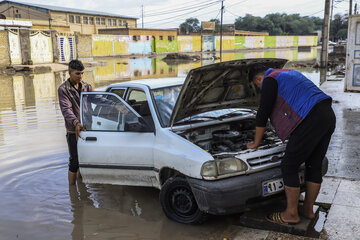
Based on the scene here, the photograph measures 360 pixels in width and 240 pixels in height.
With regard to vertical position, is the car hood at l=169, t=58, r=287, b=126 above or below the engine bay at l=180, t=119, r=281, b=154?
above

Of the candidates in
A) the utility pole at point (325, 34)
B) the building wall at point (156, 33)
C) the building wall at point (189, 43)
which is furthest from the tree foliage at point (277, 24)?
the utility pole at point (325, 34)

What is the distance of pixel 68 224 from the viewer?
420 cm

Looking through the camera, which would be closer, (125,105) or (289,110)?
(289,110)

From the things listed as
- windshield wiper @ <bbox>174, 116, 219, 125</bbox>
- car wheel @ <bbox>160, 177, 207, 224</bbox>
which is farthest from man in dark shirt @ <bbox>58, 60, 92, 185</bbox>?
car wheel @ <bbox>160, 177, 207, 224</bbox>

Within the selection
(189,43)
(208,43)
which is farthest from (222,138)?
(208,43)

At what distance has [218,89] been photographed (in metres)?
4.27

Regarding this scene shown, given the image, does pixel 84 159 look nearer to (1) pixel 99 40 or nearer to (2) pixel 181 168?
(2) pixel 181 168

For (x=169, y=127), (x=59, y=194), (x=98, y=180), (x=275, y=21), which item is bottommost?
(x=59, y=194)

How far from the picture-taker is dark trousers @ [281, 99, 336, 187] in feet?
10.7

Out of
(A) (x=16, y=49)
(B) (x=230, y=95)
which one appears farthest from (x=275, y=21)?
(B) (x=230, y=95)

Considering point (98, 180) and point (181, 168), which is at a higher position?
point (181, 168)

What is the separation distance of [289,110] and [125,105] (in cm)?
199

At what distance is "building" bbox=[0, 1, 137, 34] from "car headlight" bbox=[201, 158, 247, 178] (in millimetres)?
51860

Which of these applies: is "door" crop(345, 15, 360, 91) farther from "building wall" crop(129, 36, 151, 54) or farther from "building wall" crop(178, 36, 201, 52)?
"building wall" crop(178, 36, 201, 52)
